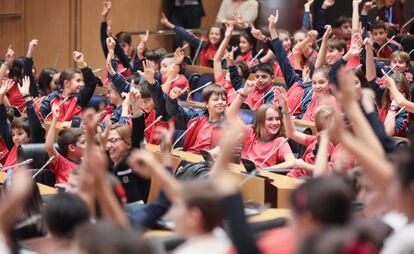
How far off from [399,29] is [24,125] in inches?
177

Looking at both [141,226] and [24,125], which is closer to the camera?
[141,226]

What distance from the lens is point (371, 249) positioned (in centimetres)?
234

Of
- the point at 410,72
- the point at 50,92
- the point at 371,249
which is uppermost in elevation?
the point at 371,249

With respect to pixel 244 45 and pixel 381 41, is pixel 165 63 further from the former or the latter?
pixel 381 41

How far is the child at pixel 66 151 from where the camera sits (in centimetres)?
520

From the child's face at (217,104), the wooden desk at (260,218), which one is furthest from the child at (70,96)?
the wooden desk at (260,218)

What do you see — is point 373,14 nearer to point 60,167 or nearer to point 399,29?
point 399,29

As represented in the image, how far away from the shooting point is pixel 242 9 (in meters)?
10.2

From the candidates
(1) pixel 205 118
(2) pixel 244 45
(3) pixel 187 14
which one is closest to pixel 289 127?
(1) pixel 205 118

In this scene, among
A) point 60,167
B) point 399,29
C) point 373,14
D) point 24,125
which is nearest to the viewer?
point 60,167

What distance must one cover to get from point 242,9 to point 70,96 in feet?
11.1

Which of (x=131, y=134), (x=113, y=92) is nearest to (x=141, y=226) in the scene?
(x=131, y=134)

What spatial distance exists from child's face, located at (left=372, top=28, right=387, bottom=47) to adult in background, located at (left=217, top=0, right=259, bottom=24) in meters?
2.09

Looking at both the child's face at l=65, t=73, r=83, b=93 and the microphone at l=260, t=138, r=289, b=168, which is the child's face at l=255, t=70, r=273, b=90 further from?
the microphone at l=260, t=138, r=289, b=168
